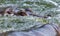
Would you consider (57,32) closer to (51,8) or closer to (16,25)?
(16,25)

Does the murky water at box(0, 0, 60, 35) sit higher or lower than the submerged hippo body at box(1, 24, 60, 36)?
lower

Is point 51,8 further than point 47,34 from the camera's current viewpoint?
Yes

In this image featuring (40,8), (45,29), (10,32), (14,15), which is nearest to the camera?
(10,32)

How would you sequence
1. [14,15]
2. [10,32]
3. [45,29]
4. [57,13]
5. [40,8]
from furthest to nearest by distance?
[40,8], [57,13], [14,15], [45,29], [10,32]

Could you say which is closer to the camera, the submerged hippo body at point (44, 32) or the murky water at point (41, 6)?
the submerged hippo body at point (44, 32)

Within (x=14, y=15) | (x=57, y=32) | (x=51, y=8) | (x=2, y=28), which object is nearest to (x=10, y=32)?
(x=2, y=28)

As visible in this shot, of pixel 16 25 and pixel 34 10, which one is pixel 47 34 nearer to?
pixel 16 25

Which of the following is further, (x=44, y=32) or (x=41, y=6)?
(x=41, y=6)

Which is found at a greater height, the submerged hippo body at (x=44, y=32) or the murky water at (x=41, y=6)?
the submerged hippo body at (x=44, y=32)

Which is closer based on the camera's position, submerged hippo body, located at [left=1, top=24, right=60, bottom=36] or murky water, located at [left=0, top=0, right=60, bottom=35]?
submerged hippo body, located at [left=1, top=24, right=60, bottom=36]

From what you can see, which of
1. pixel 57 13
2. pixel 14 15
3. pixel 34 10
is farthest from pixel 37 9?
pixel 14 15
